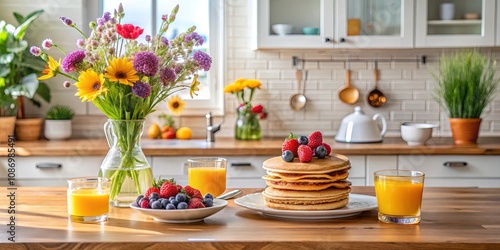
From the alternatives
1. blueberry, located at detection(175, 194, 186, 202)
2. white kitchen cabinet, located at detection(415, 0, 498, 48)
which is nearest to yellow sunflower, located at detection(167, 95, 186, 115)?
white kitchen cabinet, located at detection(415, 0, 498, 48)

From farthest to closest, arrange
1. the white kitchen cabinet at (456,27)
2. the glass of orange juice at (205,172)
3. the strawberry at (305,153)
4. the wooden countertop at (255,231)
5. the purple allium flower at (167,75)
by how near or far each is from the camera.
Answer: the white kitchen cabinet at (456,27)
the glass of orange juice at (205,172)
the purple allium flower at (167,75)
the strawberry at (305,153)
the wooden countertop at (255,231)

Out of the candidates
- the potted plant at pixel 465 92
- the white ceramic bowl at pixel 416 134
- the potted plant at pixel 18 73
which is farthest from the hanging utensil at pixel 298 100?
the potted plant at pixel 18 73

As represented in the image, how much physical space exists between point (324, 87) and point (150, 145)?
1240mm

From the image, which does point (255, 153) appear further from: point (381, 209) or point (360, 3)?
point (381, 209)

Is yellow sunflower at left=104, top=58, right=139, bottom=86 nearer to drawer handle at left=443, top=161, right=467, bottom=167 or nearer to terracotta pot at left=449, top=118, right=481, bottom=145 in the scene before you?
drawer handle at left=443, top=161, right=467, bottom=167

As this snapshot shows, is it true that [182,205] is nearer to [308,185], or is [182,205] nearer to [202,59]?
[308,185]

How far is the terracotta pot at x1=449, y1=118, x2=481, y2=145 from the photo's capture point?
4320 mm

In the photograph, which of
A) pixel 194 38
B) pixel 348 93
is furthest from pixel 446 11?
pixel 194 38

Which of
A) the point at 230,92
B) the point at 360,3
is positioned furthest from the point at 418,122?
the point at 230,92

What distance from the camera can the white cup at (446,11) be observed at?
4516mm

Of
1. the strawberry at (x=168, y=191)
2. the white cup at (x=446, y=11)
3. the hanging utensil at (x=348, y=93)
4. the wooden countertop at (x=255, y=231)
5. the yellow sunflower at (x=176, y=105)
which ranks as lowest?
the wooden countertop at (x=255, y=231)

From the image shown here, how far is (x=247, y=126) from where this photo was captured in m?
4.62

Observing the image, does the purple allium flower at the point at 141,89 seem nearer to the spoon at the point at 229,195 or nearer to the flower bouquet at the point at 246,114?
the spoon at the point at 229,195

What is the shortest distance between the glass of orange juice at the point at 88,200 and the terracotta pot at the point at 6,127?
2514mm
